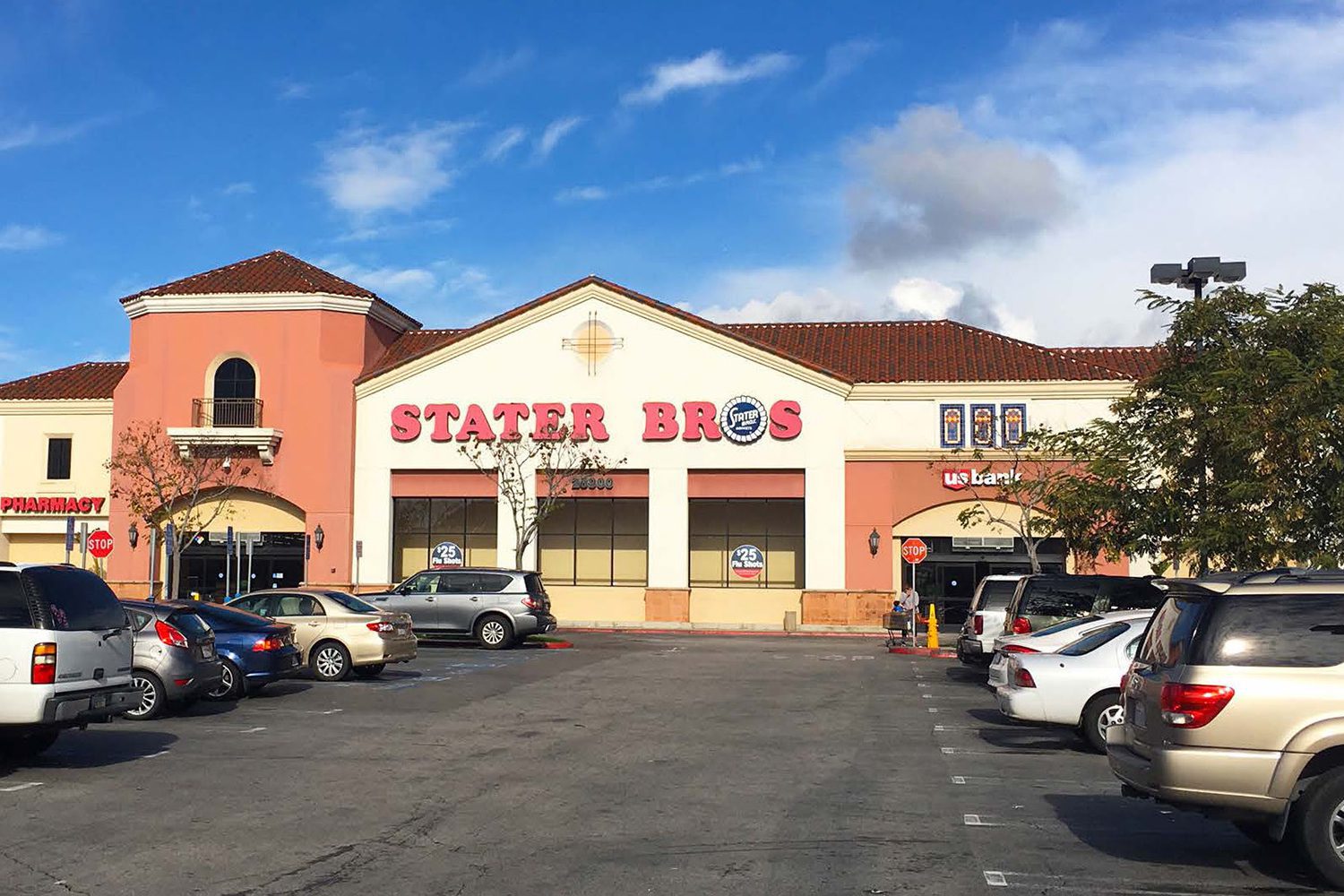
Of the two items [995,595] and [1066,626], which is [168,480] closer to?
[995,595]

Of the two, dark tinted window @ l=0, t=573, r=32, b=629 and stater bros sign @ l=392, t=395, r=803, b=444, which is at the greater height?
stater bros sign @ l=392, t=395, r=803, b=444

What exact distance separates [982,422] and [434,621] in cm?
1799

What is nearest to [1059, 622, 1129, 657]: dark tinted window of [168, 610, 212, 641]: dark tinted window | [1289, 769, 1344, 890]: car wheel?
[1289, 769, 1344, 890]: car wheel

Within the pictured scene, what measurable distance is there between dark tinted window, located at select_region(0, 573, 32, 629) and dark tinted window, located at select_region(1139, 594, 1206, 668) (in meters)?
9.47

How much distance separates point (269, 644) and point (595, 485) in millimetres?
23198

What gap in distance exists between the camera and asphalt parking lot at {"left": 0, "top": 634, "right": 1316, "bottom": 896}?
8109 millimetres

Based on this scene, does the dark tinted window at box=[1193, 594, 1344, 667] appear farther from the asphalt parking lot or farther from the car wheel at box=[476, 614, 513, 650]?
the car wheel at box=[476, 614, 513, 650]

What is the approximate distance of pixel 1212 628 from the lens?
816cm

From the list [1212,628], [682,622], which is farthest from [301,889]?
[682,622]

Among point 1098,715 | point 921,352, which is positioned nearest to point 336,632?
point 1098,715

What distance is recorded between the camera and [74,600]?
1211cm

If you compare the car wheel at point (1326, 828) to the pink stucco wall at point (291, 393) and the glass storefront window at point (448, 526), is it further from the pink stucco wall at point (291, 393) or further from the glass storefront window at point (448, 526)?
the pink stucco wall at point (291, 393)

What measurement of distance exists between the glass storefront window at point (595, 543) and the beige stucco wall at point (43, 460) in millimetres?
15253

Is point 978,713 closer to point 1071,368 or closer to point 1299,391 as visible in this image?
point 1299,391
